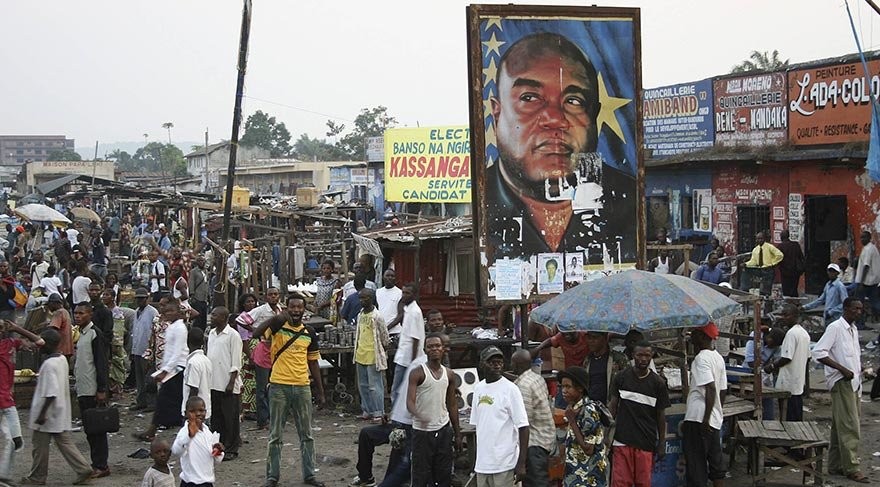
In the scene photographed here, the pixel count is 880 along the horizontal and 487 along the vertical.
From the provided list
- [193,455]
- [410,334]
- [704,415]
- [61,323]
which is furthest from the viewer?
[61,323]

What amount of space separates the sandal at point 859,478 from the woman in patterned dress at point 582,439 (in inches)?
129

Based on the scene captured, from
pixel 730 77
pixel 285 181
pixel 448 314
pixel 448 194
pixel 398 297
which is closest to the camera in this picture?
pixel 398 297

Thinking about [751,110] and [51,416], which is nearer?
[51,416]

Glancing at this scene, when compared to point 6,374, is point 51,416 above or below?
below

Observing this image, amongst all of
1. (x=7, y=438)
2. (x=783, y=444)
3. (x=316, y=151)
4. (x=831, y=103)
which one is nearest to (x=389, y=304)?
(x=7, y=438)

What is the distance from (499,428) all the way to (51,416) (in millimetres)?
4512

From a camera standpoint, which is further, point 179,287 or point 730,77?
point 730,77

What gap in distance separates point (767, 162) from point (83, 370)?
15172 mm

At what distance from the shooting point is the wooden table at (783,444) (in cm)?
990

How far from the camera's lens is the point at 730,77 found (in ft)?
78.8

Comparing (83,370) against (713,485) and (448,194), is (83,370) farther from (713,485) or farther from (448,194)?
(448,194)

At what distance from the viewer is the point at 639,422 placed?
8625mm

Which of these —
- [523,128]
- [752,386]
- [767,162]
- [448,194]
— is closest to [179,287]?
[523,128]

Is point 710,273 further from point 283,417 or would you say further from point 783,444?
point 283,417
